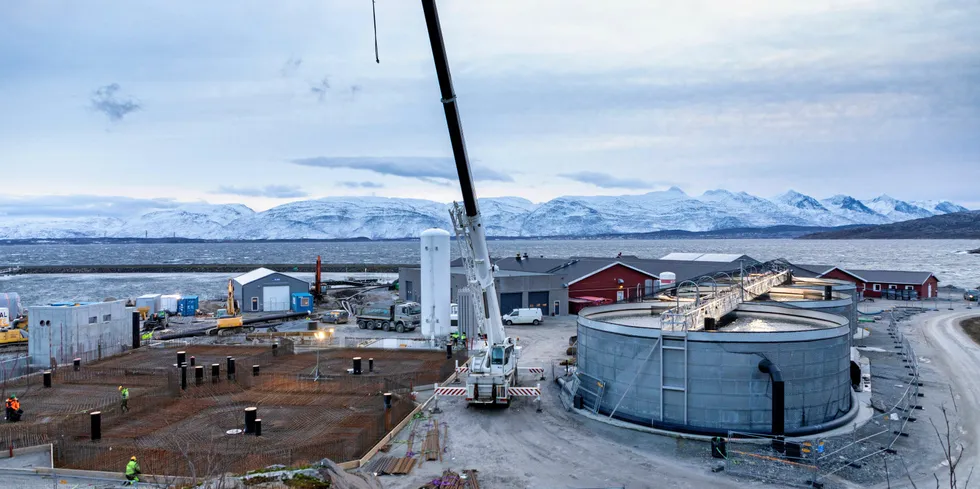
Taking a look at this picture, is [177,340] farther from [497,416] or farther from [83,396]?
[497,416]

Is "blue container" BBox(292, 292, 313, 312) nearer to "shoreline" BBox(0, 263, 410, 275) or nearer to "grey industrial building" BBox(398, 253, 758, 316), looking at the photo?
"grey industrial building" BBox(398, 253, 758, 316)

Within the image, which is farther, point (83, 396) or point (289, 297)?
point (289, 297)

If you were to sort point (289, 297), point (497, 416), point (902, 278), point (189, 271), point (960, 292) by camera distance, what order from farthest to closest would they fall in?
1. point (189, 271)
2. point (960, 292)
3. point (902, 278)
4. point (289, 297)
5. point (497, 416)

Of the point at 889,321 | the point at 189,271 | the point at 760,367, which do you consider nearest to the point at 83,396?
Answer: the point at 760,367

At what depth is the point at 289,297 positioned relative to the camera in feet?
225

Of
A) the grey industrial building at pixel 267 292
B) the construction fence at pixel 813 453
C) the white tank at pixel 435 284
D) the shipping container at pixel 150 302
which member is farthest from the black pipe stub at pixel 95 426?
the shipping container at pixel 150 302

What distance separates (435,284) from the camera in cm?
4512

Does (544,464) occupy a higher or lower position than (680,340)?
lower

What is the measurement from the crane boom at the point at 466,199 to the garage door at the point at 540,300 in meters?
30.7

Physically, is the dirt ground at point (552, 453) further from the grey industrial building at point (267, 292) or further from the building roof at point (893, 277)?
the building roof at point (893, 277)

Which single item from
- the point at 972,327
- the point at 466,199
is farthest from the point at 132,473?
the point at 972,327

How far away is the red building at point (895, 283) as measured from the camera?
252ft

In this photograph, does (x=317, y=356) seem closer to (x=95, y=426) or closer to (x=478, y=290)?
(x=478, y=290)

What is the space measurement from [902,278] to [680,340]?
68915 mm
